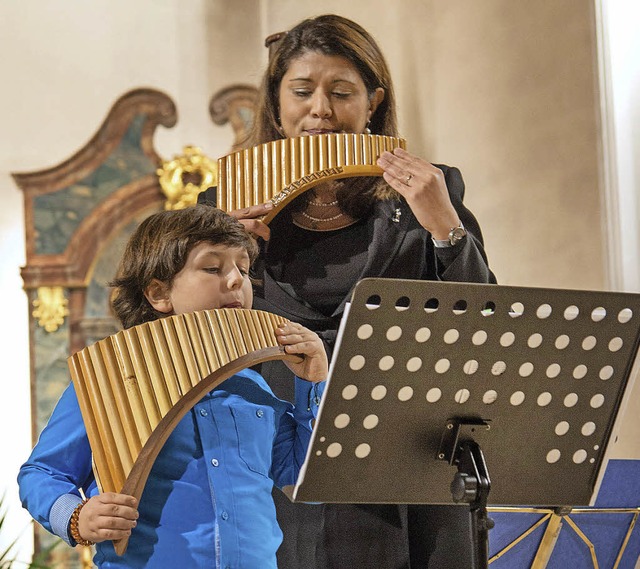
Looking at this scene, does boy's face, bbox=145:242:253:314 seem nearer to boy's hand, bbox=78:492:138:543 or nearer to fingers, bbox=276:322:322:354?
fingers, bbox=276:322:322:354

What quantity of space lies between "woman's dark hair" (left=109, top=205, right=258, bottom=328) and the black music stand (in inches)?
21.3

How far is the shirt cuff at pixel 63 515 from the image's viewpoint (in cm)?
185

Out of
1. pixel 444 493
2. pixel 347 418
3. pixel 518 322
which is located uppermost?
pixel 518 322

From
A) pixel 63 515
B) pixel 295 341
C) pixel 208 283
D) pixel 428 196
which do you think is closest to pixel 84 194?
pixel 428 196

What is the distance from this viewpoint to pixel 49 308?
5.66m

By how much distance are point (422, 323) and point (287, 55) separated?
120 cm

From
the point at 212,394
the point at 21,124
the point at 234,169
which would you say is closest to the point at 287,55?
the point at 234,169

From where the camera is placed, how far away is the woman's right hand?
2484mm

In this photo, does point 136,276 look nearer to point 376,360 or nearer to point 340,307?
point 340,307

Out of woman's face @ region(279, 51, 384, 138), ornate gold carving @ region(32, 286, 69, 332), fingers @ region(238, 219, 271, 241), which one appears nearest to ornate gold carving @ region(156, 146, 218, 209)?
ornate gold carving @ region(32, 286, 69, 332)

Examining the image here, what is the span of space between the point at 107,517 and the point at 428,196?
1034mm

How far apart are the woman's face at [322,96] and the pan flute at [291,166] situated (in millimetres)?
44

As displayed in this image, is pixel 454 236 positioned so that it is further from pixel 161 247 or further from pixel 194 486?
pixel 194 486

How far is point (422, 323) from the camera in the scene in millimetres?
1735
